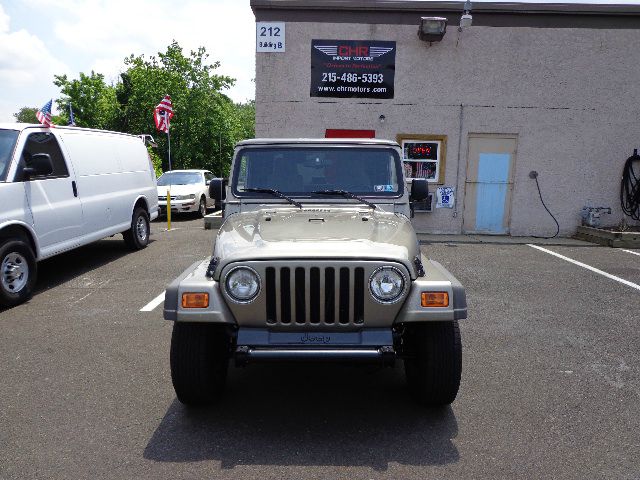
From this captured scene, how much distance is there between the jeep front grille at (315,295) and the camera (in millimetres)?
3086

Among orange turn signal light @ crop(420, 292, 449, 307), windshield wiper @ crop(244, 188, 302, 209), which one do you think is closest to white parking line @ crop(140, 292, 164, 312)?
windshield wiper @ crop(244, 188, 302, 209)

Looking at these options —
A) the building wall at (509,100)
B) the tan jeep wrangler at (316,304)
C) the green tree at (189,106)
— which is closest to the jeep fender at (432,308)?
the tan jeep wrangler at (316,304)

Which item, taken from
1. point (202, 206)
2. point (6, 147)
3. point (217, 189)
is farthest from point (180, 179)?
point (217, 189)

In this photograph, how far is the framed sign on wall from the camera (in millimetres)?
12008

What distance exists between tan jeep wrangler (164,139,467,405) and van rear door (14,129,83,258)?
12.9 ft

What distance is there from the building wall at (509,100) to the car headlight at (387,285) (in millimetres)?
9248

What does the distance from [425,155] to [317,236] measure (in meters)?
9.28

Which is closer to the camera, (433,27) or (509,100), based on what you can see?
(433,27)

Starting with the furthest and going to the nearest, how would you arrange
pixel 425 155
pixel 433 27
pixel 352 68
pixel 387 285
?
pixel 425 155, pixel 352 68, pixel 433 27, pixel 387 285

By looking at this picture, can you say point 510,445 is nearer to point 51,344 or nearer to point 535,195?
point 51,344

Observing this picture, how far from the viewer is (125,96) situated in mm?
44031

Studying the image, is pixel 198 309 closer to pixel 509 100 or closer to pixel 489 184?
pixel 489 184

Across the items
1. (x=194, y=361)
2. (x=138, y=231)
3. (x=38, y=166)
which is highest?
(x=38, y=166)

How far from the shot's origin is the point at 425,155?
39.8ft
